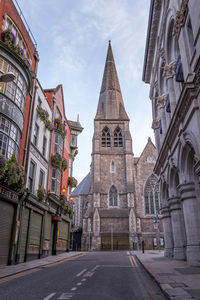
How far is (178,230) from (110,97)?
1723 inches

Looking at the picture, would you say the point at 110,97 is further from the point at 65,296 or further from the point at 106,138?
the point at 65,296

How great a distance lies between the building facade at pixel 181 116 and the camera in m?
10.4

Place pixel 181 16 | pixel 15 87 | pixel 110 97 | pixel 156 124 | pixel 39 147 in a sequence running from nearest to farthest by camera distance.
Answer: pixel 181 16, pixel 15 87, pixel 39 147, pixel 156 124, pixel 110 97

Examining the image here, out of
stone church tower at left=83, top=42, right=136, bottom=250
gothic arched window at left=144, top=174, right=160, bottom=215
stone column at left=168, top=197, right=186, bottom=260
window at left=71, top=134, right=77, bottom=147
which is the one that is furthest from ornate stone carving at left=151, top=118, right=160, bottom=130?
gothic arched window at left=144, top=174, right=160, bottom=215

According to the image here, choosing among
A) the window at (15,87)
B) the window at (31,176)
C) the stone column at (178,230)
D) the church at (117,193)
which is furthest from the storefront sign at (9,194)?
→ the church at (117,193)

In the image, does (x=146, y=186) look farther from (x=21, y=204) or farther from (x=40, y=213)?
(x=21, y=204)

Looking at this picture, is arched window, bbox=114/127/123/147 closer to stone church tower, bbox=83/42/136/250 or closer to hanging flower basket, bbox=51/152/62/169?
stone church tower, bbox=83/42/136/250

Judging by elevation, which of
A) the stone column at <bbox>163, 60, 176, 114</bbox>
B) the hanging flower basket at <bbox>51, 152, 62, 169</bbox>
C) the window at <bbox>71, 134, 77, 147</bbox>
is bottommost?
the hanging flower basket at <bbox>51, 152, 62, 169</bbox>

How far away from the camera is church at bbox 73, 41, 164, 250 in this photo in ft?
135

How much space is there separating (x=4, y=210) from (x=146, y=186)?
3537 centimetres

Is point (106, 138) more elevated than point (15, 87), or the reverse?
point (106, 138)

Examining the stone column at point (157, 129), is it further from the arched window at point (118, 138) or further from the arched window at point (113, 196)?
the arched window at point (118, 138)

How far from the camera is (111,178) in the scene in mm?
46188

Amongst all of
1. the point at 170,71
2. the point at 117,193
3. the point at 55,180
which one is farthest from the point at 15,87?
the point at 117,193
